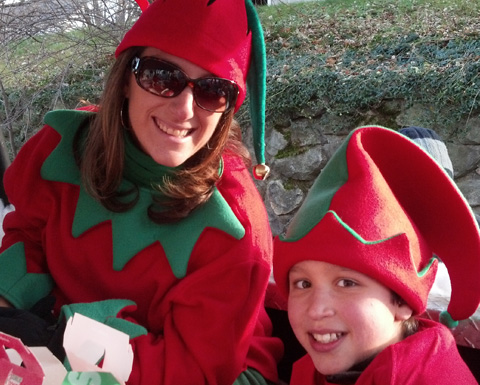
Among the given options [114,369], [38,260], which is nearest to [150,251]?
[38,260]

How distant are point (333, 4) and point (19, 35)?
451 centimetres

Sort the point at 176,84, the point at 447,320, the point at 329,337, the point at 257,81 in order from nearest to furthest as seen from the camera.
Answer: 1. the point at 329,337
2. the point at 447,320
3. the point at 176,84
4. the point at 257,81

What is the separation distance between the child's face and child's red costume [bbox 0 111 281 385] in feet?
1.17

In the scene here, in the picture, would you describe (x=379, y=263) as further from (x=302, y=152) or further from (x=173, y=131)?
(x=302, y=152)

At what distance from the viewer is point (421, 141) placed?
84.7 inches

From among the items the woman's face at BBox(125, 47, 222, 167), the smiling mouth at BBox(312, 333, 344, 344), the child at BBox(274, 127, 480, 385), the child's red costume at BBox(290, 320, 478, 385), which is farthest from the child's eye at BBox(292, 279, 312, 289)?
the woman's face at BBox(125, 47, 222, 167)

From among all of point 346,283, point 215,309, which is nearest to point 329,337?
point 346,283

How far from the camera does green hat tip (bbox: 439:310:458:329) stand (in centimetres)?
152

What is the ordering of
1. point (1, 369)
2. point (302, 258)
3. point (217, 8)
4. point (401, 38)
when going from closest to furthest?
point (1, 369), point (302, 258), point (217, 8), point (401, 38)

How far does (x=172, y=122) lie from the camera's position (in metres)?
1.67

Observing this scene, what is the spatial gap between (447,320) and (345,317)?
14.2 inches

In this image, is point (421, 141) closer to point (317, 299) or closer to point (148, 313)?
point (317, 299)

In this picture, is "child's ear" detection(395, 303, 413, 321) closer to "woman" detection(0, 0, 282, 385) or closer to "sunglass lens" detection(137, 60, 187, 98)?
"woman" detection(0, 0, 282, 385)

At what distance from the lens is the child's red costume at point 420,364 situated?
4.04 feet
